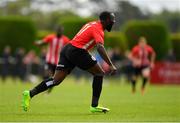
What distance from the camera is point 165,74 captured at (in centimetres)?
4356

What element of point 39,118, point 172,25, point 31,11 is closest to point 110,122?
point 39,118

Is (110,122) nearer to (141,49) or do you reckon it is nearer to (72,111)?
(72,111)

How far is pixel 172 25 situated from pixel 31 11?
19289 mm

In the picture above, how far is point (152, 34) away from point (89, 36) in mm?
39390

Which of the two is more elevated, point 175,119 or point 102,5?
point 102,5

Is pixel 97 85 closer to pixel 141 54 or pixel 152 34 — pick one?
pixel 141 54

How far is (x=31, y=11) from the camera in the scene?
81312 mm

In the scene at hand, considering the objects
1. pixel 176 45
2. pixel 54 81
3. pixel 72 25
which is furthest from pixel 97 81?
pixel 176 45

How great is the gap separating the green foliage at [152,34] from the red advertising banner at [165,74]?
36.4 ft

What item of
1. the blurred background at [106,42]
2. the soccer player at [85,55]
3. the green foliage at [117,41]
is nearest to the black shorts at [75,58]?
the soccer player at [85,55]

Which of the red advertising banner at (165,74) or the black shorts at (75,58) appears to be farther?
the red advertising banner at (165,74)

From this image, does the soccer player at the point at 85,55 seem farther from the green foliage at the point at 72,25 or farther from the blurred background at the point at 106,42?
the green foliage at the point at 72,25

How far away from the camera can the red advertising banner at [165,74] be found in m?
43.4

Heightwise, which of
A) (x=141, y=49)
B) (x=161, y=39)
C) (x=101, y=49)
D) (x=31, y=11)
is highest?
(x=31, y=11)
